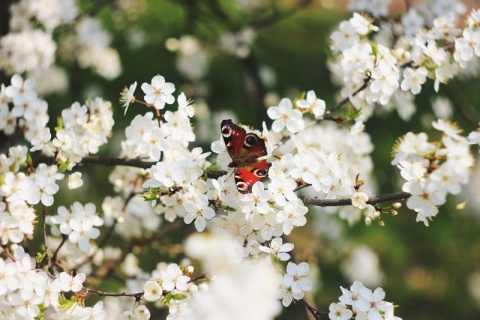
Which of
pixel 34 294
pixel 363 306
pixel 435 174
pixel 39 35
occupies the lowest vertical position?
pixel 363 306

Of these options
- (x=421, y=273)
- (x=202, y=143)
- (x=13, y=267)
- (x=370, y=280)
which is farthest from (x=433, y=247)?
(x=13, y=267)

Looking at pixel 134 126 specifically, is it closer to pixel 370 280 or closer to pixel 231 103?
pixel 370 280

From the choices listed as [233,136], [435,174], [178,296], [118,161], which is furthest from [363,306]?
[118,161]

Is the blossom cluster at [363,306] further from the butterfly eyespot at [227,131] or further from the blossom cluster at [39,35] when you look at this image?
the blossom cluster at [39,35]

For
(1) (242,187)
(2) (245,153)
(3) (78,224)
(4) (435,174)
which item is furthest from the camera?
(3) (78,224)

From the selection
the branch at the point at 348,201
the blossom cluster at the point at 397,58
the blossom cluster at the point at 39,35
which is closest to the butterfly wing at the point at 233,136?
the branch at the point at 348,201

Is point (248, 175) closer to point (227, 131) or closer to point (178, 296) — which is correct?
point (227, 131)
